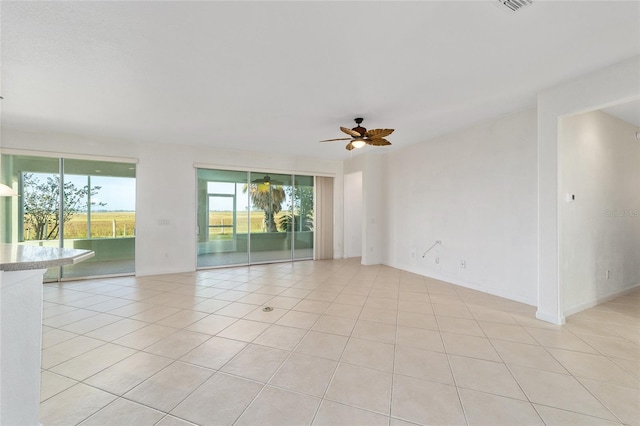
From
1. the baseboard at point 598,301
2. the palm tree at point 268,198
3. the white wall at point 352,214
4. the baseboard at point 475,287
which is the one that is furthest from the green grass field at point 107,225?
the baseboard at point 598,301

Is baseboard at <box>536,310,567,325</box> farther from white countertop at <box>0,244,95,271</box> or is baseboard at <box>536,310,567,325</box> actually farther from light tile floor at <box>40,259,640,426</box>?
white countertop at <box>0,244,95,271</box>

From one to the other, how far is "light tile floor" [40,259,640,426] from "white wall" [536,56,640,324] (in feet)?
1.11

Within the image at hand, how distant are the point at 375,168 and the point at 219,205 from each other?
396 centimetres

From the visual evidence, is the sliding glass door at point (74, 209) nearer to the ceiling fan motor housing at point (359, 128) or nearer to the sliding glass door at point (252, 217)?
the sliding glass door at point (252, 217)

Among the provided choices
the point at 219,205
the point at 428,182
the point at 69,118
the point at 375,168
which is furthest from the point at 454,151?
the point at 69,118

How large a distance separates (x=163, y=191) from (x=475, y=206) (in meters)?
6.17

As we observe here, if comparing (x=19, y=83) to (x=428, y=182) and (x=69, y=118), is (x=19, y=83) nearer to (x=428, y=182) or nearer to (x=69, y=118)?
(x=69, y=118)

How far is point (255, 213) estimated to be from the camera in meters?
6.80

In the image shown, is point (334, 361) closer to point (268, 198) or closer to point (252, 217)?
point (252, 217)

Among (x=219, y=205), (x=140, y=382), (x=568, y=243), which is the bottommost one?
(x=140, y=382)

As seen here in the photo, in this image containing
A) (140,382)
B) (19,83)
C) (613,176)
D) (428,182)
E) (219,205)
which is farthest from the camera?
(219,205)

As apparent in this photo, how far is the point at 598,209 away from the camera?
3.77 meters

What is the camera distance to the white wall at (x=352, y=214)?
25.9 ft

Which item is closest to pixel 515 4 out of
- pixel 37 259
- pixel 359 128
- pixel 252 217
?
pixel 359 128
